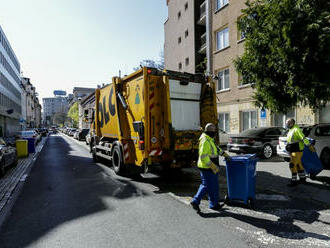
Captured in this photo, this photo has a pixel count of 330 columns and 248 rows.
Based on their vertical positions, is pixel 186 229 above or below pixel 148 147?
below

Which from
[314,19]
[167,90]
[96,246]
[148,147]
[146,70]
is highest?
[314,19]

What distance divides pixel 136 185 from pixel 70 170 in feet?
12.6

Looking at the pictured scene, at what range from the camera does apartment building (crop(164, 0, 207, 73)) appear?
25.2 metres

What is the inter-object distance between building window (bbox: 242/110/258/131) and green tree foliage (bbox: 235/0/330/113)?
22.6ft

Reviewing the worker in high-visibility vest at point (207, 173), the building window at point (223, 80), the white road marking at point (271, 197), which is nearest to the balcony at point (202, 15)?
the building window at point (223, 80)

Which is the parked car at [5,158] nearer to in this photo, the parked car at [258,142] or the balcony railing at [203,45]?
the parked car at [258,142]

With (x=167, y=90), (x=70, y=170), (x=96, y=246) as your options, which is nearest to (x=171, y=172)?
(x=167, y=90)

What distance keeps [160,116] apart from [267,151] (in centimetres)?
654

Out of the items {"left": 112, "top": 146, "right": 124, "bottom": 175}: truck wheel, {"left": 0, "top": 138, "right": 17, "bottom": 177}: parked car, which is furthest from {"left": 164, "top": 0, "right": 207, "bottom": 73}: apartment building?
{"left": 0, "top": 138, "right": 17, "bottom": 177}: parked car

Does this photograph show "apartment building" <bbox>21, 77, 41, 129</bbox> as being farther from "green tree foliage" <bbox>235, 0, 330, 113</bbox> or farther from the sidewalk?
"green tree foliage" <bbox>235, 0, 330, 113</bbox>

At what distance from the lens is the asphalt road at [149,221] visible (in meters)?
3.73

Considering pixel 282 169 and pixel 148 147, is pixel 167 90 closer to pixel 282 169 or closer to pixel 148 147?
pixel 148 147

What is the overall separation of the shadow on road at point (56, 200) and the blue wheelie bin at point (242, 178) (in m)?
2.16

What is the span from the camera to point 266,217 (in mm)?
4602
